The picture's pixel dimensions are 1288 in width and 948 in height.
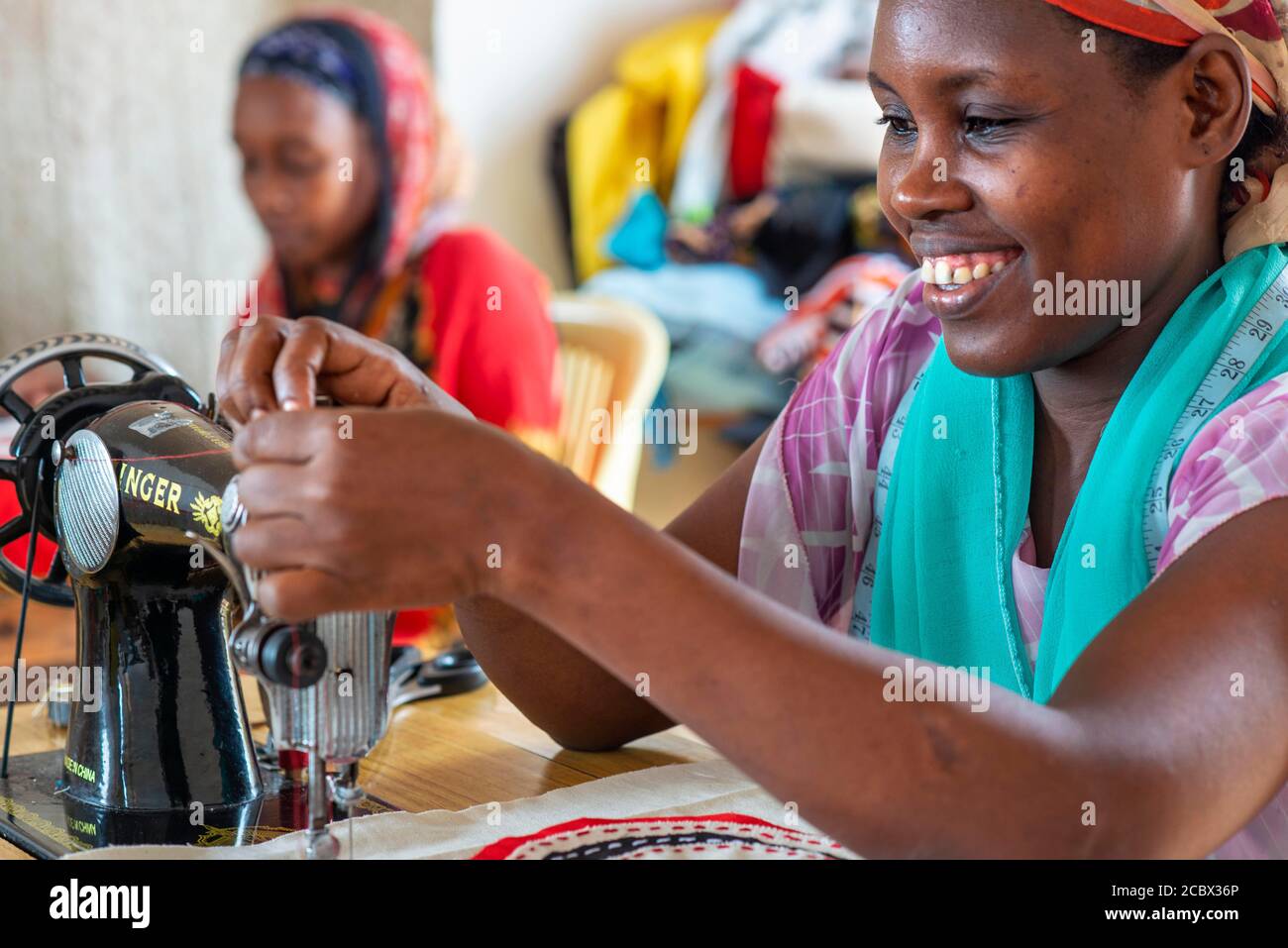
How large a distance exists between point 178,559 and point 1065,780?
69 cm

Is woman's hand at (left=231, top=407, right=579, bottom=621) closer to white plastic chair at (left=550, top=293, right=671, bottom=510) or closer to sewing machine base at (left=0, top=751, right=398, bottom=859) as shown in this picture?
sewing machine base at (left=0, top=751, right=398, bottom=859)

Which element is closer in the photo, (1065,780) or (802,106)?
(1065,780)

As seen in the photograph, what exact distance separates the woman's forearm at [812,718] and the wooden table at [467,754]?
0.39 m

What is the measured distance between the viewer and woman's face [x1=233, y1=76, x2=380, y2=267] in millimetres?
2805

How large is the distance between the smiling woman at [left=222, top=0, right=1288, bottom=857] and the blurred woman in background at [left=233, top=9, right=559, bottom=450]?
1397mm

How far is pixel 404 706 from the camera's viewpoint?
1449 millimetres

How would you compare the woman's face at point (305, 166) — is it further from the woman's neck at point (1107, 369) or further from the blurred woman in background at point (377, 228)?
the woman's neck at point (1107, 369)

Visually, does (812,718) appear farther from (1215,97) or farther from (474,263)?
(474,263)

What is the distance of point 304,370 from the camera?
100cm

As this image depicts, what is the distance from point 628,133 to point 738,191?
1.49 ft

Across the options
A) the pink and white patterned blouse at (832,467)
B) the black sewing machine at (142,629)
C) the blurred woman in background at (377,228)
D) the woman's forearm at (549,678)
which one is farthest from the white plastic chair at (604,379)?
the black sewing machine at (142,629)
